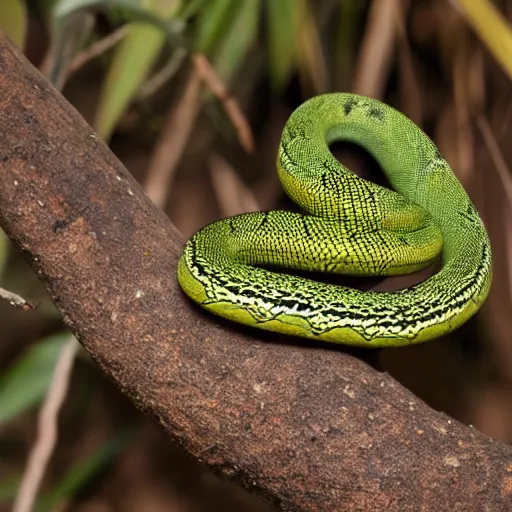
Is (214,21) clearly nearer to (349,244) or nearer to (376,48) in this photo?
(376,48)

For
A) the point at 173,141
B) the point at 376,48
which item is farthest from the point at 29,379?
the point at 376,48

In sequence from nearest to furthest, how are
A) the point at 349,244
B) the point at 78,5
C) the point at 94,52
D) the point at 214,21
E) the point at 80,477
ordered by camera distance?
the point at 349,244, the point at 78,5, the point at 94,52, the point at 214,21, the point at 80,477

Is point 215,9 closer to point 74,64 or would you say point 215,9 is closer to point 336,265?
point 74,64

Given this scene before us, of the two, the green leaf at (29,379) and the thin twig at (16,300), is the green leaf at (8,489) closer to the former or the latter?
the green leaf at (29,379)

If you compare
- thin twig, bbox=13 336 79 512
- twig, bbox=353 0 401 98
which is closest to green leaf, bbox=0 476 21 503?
thin twig, bbox=13 336 79 512

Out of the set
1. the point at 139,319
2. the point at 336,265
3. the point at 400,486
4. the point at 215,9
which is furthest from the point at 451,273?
the point at 215,9
